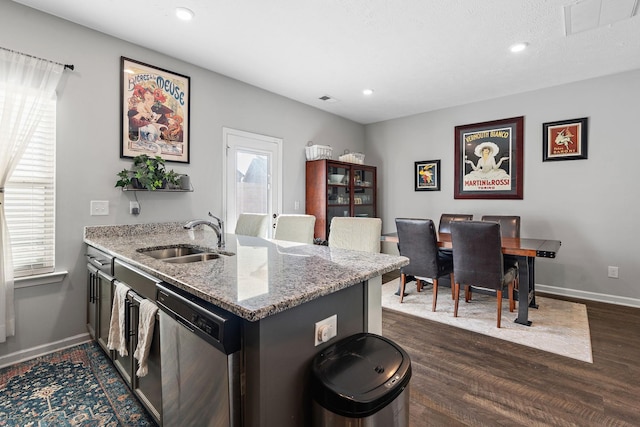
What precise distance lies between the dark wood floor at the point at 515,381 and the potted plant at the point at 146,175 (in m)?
2.44

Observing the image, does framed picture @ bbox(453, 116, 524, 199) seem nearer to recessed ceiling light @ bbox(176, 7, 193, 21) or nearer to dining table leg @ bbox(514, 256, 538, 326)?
dining table leg @ bbox(514, 256, 538, 326)

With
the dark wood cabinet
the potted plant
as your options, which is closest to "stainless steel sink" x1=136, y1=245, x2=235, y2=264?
the potted plant

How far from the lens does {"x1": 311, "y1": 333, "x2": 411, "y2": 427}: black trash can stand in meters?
0.92

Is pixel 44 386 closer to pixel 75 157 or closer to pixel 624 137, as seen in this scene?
pixel 75 157

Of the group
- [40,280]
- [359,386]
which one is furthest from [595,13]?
[40,280]

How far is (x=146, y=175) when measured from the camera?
2.70 metres

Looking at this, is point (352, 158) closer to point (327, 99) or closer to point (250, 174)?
point (327, 99)

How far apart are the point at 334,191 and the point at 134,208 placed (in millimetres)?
2640

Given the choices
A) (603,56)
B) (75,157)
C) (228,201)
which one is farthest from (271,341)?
(603,56)

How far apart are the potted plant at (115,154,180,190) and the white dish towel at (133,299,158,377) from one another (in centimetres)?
150

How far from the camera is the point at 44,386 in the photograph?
1962 mm

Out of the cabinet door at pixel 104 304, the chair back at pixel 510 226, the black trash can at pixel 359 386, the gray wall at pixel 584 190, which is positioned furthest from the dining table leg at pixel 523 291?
the cabinet door at pixel 104 304

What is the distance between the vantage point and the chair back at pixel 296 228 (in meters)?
2.70

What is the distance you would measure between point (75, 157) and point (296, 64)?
2186 mm
